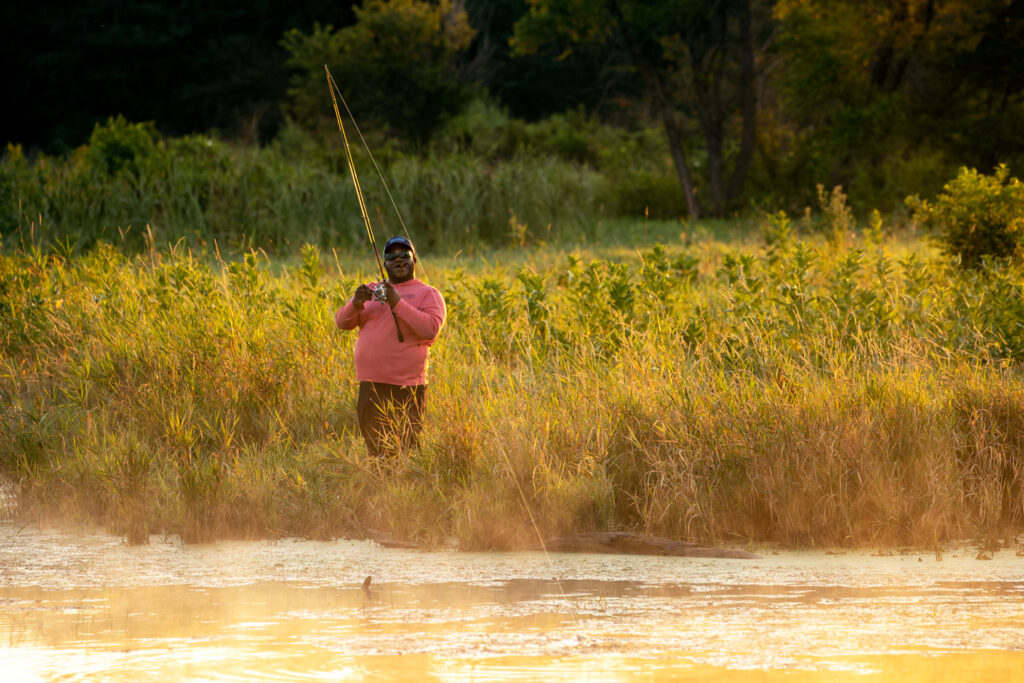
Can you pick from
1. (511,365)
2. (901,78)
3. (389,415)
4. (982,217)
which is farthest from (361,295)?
(901,78)

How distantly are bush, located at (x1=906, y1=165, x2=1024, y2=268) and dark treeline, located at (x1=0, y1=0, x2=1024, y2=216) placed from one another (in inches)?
523

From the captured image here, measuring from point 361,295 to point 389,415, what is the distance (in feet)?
2.66

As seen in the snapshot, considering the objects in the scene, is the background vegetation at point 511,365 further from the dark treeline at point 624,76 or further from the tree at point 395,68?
the tree at point 395,68

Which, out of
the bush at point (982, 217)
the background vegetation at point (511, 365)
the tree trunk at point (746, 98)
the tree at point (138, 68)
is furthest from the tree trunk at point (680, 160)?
the tree at point (138, 68)

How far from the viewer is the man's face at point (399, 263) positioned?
8023 millimetres

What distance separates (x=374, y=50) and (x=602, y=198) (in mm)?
10977

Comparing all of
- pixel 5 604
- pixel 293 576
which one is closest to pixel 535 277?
pixel 293 576

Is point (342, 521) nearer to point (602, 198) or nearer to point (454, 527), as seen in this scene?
point (454, 527)

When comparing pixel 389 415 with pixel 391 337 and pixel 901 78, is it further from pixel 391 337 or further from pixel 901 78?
pixel 901 78

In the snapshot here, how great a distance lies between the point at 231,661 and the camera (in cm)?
554

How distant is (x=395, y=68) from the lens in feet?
120

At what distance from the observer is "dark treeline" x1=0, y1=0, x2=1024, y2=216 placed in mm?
28062

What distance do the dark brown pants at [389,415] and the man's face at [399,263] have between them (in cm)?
62

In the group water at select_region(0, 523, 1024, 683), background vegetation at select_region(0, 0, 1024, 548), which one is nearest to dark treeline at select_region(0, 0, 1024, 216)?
background vegetation at select_region(0, 0, 1024, 548)
